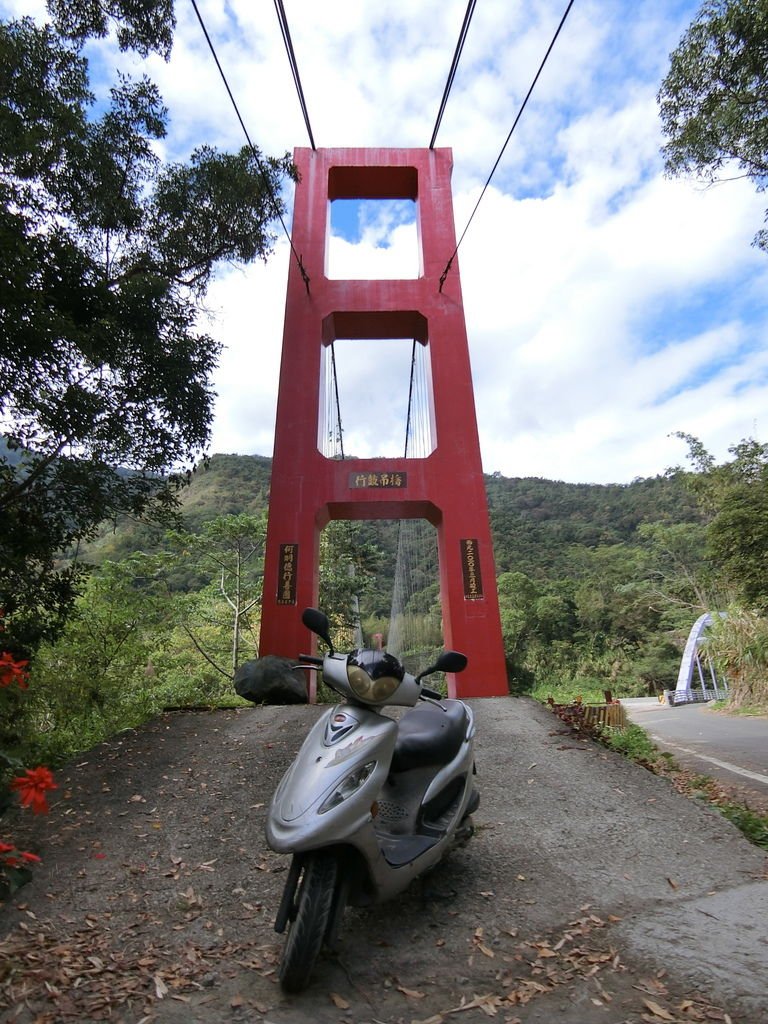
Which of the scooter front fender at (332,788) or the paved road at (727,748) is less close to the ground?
the scooter front fender at (332,788)

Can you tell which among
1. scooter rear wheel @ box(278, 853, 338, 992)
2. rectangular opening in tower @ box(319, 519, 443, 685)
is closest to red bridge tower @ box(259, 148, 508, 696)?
rectangular opening in tower @ box(319, 519, 443, 685)

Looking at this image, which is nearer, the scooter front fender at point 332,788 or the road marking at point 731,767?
the scooter front fender at point 332,788

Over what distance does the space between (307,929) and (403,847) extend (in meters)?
0.39

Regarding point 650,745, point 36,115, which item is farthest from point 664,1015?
point 36,115

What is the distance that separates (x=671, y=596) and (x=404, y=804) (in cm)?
2199

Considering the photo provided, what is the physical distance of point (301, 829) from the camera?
52.8 inches

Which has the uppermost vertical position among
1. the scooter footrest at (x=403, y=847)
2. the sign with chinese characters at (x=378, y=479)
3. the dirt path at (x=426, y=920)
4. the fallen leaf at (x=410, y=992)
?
the sign with chinese characters at (x=378, y=479)

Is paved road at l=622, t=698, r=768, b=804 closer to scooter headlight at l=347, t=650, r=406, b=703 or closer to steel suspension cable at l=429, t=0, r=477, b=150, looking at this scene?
scooter headlight at l=347, t=650, r=406, b=703

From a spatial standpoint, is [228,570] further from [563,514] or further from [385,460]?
[563,514]

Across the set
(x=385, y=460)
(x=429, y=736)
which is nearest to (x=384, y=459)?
(x=385, y=460)

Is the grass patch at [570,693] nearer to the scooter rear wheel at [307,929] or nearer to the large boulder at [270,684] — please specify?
the large boulder at [270,684]

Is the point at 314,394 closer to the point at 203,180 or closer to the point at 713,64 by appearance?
the point at 203,180

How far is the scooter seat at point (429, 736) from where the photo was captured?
1.79m

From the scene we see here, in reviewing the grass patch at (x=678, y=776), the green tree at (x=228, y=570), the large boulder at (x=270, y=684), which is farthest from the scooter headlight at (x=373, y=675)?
the green tree at (x=228, y=570)
